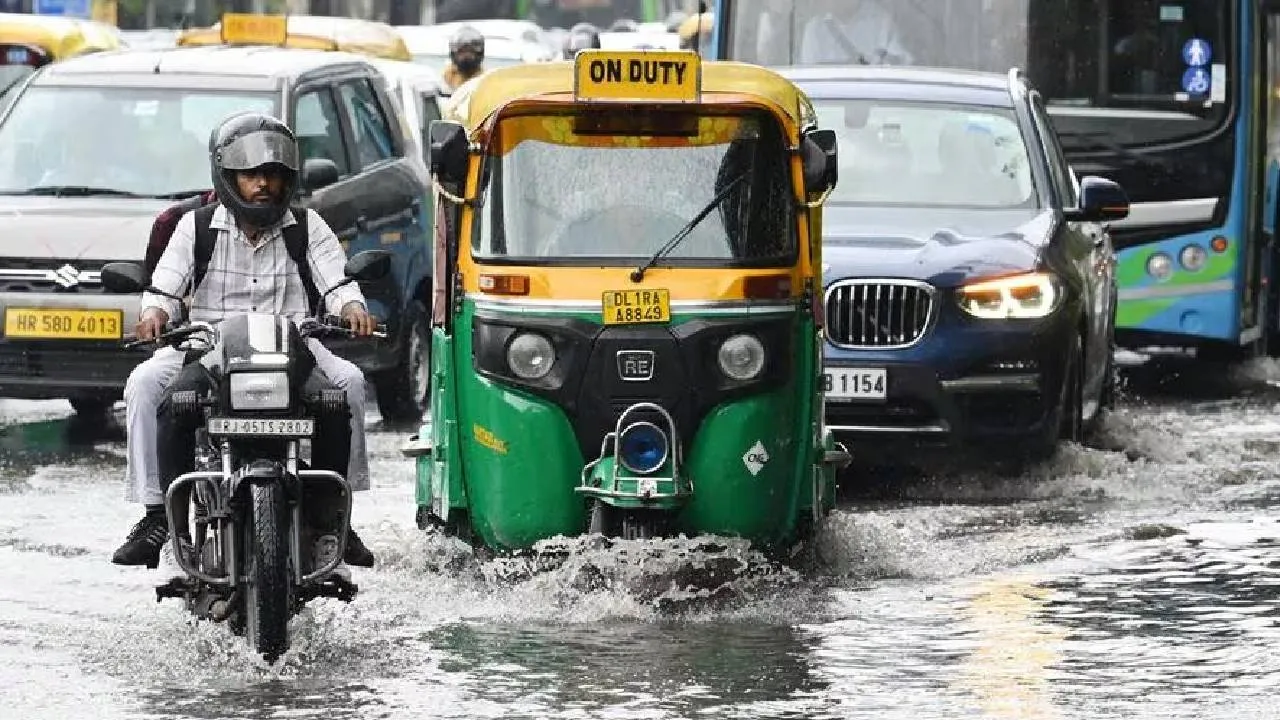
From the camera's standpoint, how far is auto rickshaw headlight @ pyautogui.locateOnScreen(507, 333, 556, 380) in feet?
37.0

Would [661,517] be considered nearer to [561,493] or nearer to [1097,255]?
[561,493]

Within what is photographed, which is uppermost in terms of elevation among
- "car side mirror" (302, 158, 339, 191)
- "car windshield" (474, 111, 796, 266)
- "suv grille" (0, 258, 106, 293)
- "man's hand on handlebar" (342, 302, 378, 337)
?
"car windshield" (474, 111, 796, 266)

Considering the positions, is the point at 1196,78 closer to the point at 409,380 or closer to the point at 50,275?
the point at 409,380

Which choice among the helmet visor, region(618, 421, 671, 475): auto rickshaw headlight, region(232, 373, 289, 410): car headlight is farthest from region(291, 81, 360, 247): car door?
region(232, 373, 289, 410): car headlight

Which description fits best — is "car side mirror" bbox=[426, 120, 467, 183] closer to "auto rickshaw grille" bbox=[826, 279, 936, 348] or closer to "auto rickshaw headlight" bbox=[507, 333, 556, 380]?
"auto rickshaw headlight" bbox=[507, 333, 556, 380]

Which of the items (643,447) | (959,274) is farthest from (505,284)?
(959,274)

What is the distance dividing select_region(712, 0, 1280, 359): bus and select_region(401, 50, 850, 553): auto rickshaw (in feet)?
28.0

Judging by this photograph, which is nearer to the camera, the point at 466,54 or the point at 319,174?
the point at 319,174

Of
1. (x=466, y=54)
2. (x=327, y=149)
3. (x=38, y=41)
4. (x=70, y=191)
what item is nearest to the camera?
(x=70, y=191)

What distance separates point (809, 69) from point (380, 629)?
675 cm

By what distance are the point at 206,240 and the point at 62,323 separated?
5.70 meters

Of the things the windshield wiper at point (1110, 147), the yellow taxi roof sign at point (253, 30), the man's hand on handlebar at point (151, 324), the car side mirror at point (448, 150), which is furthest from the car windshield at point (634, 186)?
the yellow taxi roof sign at point (253, 30)

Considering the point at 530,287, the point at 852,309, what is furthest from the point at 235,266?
the point at 852,309

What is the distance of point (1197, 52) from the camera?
20.7 m
